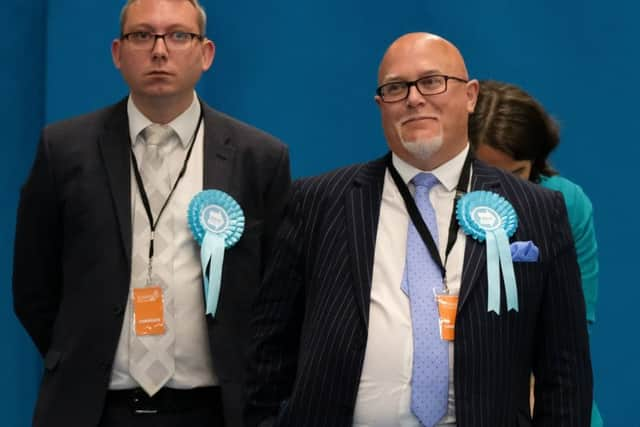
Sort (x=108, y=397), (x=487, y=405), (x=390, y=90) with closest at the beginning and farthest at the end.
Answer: (x=487, y=405) < (x=390, y=90) < (x=108, y=397)

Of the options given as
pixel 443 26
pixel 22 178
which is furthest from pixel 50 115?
pixel 443 26

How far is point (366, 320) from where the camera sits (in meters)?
2.36

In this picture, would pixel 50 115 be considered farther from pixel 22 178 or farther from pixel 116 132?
pixel 116 132

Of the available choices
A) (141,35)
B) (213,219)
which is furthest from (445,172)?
(141,35)

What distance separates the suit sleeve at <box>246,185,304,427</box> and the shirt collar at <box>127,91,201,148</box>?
663 mm

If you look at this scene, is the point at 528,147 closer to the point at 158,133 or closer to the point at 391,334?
the point at 158,133

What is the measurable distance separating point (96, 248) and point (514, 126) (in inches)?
50.8

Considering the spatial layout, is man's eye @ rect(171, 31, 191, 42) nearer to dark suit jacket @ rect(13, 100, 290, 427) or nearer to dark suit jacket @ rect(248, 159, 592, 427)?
dark suit jacket @ rect(13, 100, 290, 427)

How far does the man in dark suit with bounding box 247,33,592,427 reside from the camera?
235 centimetres

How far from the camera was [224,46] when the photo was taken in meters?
4.70

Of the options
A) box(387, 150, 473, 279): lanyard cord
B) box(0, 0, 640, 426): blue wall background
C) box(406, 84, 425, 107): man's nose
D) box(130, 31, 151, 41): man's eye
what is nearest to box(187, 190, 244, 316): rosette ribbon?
box(130, 31, 151, 41): man's eye

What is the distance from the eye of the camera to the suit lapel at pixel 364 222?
7.87ft

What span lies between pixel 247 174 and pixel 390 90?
0.70 meters

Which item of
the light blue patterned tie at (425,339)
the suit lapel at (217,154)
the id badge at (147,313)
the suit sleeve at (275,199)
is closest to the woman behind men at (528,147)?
the suit sleeve at (275,199)
